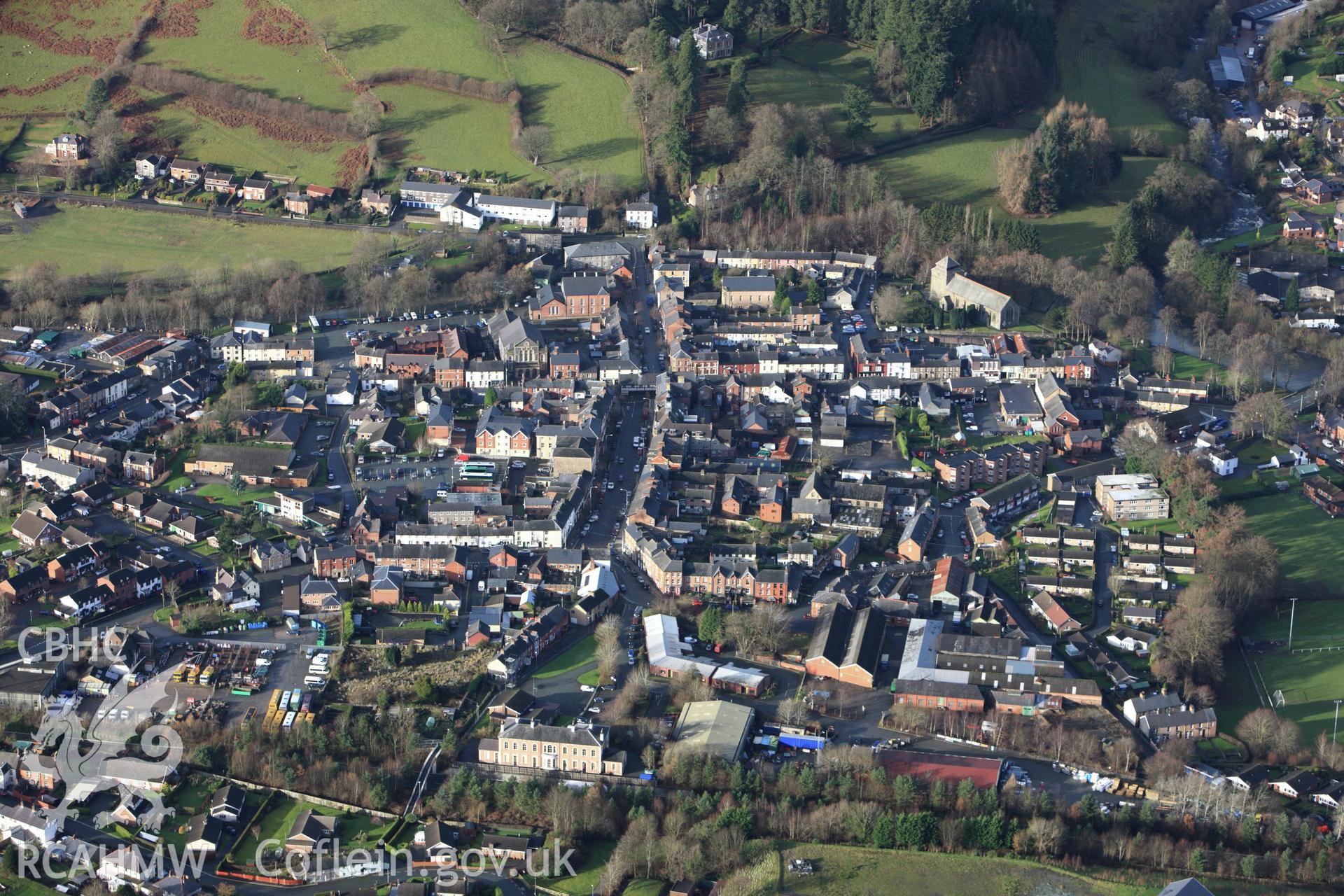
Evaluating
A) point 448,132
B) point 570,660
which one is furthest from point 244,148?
point 570,660

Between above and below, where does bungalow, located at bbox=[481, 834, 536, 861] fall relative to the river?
below

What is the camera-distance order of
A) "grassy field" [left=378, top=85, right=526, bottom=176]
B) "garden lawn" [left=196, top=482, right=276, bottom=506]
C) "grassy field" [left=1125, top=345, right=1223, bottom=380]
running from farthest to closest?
"grassy field" [left=378, top=85, right=526, bottom=176], "grassy field" [left=1125, top=345, right=1223, bottom=380], "garden lawn" [left=196, top=482, right=276, bottom=506]

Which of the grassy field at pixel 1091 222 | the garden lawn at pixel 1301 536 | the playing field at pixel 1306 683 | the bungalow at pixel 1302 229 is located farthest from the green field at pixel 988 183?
the playing field at pixel 1306 683

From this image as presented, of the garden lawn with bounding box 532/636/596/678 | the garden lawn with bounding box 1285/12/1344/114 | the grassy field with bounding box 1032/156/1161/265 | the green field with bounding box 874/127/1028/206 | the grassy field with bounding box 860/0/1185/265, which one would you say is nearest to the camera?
the garden lawn with bounding box 532/636/596/678

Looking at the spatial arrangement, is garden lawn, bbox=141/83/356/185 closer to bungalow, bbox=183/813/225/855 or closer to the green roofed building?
the green roofed building

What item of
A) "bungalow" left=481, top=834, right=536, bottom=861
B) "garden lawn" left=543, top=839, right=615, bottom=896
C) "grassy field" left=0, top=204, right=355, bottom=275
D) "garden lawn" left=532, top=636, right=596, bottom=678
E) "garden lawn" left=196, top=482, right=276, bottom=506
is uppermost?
"grassy field" left=0, top=204, right=355, bottom=275

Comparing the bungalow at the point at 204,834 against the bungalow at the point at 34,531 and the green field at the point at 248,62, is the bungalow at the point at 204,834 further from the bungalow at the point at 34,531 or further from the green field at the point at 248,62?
the green field at the point at 248,62

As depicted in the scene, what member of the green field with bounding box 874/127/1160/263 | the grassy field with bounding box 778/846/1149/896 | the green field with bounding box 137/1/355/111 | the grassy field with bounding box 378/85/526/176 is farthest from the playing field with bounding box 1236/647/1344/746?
the green field with bounding box 137/1/355/111

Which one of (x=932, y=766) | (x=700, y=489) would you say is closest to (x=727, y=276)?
(x=700, y=489)
